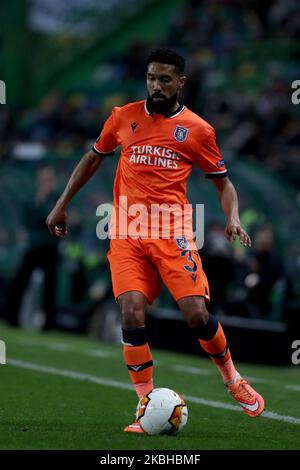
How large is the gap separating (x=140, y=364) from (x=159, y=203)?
1.04 metres

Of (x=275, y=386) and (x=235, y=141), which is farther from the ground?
(x=235, y=141)

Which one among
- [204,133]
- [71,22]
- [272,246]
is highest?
[71,22]

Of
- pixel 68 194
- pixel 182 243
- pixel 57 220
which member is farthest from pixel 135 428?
pixel 68 194

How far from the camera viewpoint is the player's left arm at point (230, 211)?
7324mm

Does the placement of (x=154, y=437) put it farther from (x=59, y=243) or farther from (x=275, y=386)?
(x=59, y=243)

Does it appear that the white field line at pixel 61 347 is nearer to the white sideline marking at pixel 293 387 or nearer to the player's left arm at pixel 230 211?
the white sideline marking at pixel 293 387

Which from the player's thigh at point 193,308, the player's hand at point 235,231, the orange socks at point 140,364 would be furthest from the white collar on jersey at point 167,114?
the orange socks at point 140,364

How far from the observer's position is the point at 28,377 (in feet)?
33.9

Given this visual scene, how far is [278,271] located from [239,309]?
68cm

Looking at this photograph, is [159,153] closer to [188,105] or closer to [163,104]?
[163,104]

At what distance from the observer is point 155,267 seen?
743 centimetres

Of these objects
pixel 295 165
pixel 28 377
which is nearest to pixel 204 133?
pixel 28 377

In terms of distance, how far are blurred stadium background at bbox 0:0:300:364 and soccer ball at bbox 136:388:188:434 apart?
6.38 m

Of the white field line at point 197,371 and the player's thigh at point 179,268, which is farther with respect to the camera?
the white field line at point 197,371
